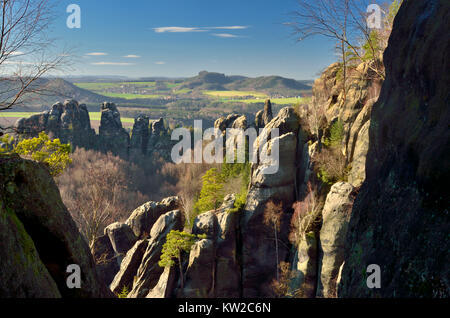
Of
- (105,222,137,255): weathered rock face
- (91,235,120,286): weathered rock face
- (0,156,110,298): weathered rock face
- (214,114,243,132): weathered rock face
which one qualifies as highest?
(214,114,243,132): weathered rock face

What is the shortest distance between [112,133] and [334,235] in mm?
87201

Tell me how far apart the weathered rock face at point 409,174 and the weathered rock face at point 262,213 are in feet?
68.6

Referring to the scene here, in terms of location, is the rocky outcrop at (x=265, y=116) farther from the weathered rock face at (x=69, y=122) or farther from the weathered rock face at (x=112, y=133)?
the weathered rock face at (x=69, y=122)

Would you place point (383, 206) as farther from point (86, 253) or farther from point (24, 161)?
point (24, 161)

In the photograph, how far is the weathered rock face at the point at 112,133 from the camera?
9244 cm

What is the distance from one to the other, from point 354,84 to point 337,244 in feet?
42.2

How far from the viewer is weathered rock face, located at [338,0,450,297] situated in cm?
464

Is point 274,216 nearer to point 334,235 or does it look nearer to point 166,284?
point 334,235

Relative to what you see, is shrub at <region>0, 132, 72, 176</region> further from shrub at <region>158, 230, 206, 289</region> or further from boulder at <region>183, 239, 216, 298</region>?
boulder at <region>183, 239, 216, 298</region>

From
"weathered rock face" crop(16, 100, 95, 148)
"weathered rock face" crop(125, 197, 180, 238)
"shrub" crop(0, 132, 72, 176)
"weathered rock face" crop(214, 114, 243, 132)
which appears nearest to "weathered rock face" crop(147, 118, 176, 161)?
"weathered rock face" crop(16, 100, 95, 148)

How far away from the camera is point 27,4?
6.48 metres

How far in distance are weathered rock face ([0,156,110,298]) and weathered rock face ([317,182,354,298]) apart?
51.7 feet

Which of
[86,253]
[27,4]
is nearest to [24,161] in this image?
[86,253]

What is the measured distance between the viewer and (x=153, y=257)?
27312 millimetres
